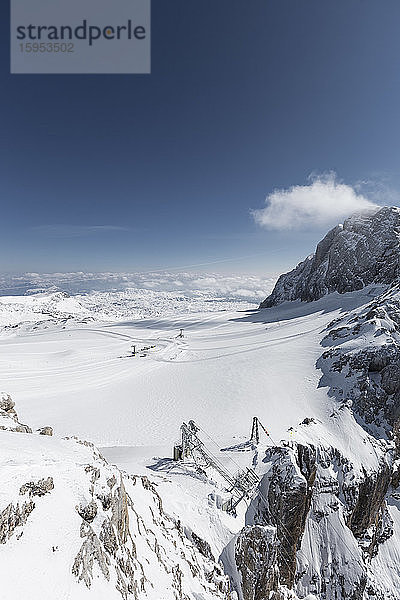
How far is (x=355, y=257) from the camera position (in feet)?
270

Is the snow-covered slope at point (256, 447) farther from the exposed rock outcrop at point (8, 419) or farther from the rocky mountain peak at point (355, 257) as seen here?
the rocky mountain peak at point (355, 257)

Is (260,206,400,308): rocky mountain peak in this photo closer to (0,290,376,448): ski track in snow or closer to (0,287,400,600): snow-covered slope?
(0,290,376,448): ski track in snow

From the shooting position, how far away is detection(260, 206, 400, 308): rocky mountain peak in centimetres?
7412

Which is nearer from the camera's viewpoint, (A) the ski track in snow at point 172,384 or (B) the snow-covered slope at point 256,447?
(B) the snow-covered slope at point 256,447

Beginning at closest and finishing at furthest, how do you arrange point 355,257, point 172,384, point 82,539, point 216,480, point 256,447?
1. point 82,539
2. point 216,480
3. point 256,447
4. point 172,384
5. point 355,257

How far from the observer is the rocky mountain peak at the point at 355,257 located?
7412cm

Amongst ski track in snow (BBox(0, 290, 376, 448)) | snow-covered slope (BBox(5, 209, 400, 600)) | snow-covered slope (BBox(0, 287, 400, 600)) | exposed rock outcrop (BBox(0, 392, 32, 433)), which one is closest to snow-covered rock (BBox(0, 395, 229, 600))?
snow-covered slope (BBox(5, 209, 400, 600))

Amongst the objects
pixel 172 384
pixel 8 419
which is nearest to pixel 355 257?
pixel 172 384

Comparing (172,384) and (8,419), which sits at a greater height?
(8,419)

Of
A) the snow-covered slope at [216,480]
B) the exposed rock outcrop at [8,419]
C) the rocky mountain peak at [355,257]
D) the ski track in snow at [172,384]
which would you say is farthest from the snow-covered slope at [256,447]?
the rocky mountain peak at [355,257]

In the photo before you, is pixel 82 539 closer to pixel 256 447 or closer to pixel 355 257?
pixel 256 447

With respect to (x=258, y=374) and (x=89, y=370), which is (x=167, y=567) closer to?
(x=258, y=374)

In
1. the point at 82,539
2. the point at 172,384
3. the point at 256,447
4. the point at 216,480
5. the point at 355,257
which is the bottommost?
the point at 172,384

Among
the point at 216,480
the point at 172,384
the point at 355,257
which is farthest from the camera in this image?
the point at 355,257
